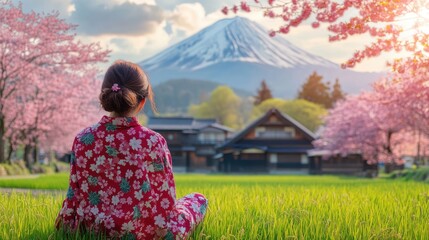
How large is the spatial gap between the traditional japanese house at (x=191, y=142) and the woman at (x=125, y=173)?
55.4m

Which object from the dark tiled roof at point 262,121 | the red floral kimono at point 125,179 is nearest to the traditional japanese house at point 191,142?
the dark tiled roof at point 262,121

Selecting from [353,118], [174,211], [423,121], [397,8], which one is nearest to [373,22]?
[397,8]

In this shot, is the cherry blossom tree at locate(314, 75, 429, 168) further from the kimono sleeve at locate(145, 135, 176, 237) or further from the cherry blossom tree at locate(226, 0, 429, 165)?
the kimono sleeve at locate(145, 135, 176, 237)

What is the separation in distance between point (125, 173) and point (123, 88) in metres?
0.64

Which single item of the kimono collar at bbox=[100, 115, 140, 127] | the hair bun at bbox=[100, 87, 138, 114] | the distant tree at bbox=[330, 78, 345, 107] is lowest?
the kimono collar at bbox=[100, 115, 140, 127]

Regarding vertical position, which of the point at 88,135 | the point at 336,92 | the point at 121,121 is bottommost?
the point at 88,135

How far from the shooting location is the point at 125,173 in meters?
4.12

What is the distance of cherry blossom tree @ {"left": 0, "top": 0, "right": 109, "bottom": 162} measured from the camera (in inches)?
944

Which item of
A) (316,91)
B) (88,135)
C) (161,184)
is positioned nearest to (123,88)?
(88,135)

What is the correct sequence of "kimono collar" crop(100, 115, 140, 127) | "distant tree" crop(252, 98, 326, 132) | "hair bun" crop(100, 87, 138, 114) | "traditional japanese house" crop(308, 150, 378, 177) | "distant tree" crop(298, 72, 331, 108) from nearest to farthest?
1. "hair bun" crop(100, 87, 138, 114)
2. "kimono collar" crop(100, 115, 140, 127)
3. "traditional japanese house" crop(308, 150, 378, 177)
4. "distant tree" crop(252, 98, 326, 132)
5. "distant tree" crop(298, 72, 331, 108)

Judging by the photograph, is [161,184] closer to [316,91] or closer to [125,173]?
[125,173]

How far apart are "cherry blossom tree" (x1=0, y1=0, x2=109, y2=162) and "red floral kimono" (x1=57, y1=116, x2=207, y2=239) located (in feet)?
69.1

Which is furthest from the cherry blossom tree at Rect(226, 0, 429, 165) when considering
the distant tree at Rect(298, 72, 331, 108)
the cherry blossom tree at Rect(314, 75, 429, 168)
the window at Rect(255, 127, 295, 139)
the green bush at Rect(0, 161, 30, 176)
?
the distant tree at Rect(298, 72, 331, 108)

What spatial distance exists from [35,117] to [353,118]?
20.6 metres
